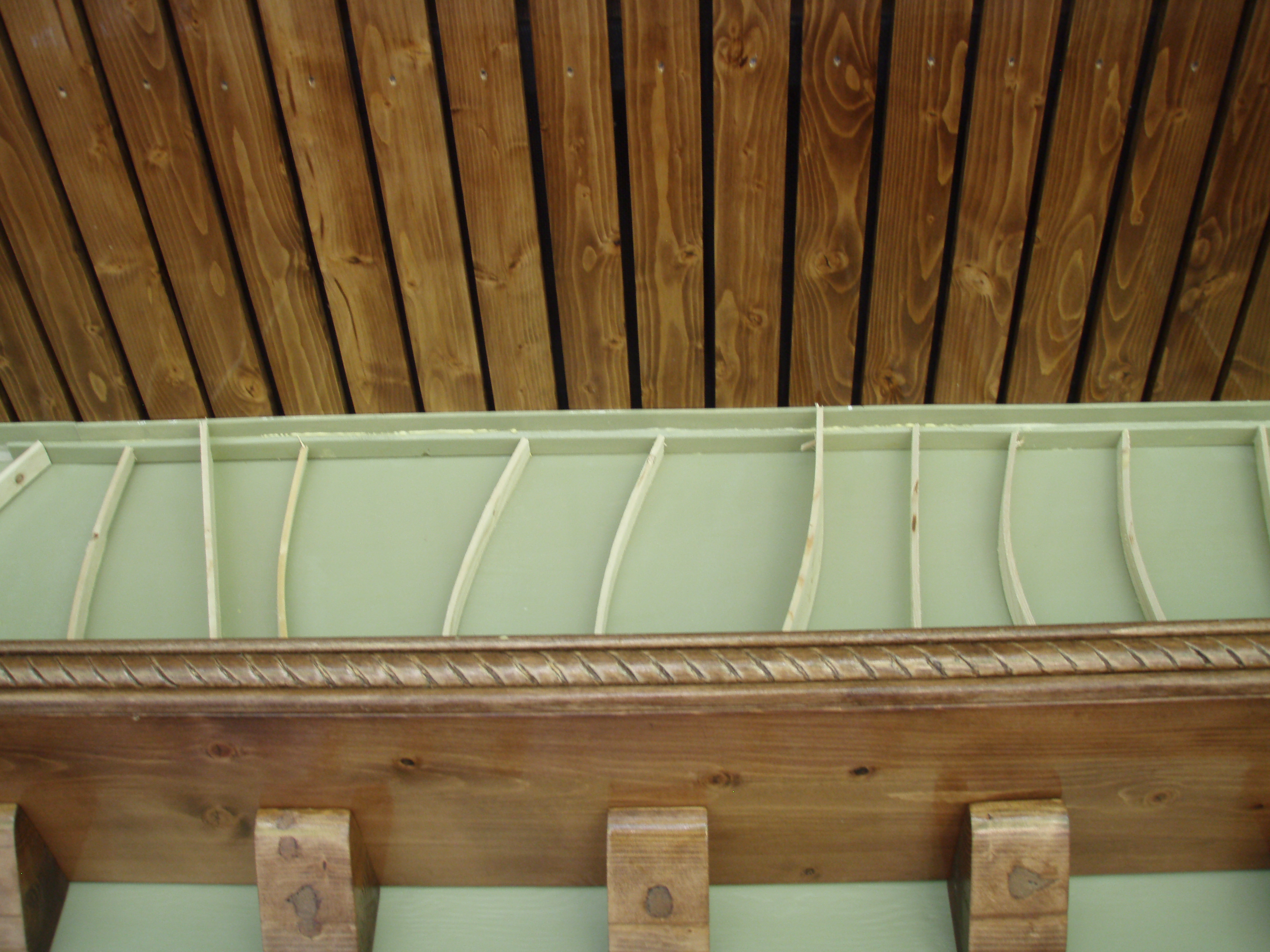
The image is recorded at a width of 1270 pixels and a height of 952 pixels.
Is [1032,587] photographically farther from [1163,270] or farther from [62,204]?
[62,204]

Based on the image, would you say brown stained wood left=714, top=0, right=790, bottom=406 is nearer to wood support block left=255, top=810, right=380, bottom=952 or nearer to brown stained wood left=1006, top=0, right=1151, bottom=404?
brown stained wood left=1006, top=0, right=1151, bottom=404

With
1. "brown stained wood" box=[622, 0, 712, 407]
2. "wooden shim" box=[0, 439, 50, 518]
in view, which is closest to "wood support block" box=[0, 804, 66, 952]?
"wooden shim" box=[0, 439, 50, 518]

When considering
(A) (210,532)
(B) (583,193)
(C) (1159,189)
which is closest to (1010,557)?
(C) (1159,189)

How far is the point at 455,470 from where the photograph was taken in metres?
2.45

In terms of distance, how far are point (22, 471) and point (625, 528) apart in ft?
5.43

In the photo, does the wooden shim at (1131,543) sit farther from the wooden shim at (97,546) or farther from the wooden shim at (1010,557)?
the wooden shim at (97,546)

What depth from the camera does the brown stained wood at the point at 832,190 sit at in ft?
7.28

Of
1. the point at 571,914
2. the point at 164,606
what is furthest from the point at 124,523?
the point at 571,914

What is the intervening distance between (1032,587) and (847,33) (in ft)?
4.66

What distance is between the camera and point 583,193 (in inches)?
95.9

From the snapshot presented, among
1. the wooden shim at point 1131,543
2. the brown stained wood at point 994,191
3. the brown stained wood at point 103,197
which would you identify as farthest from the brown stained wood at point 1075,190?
the brown stained wood at point 103,197

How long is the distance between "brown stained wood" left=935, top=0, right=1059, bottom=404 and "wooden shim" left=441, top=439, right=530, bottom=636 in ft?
4.24

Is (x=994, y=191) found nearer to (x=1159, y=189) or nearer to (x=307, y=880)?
(x=1159, y=189)

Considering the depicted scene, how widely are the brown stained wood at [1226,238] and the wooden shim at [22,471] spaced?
10.6 feet
